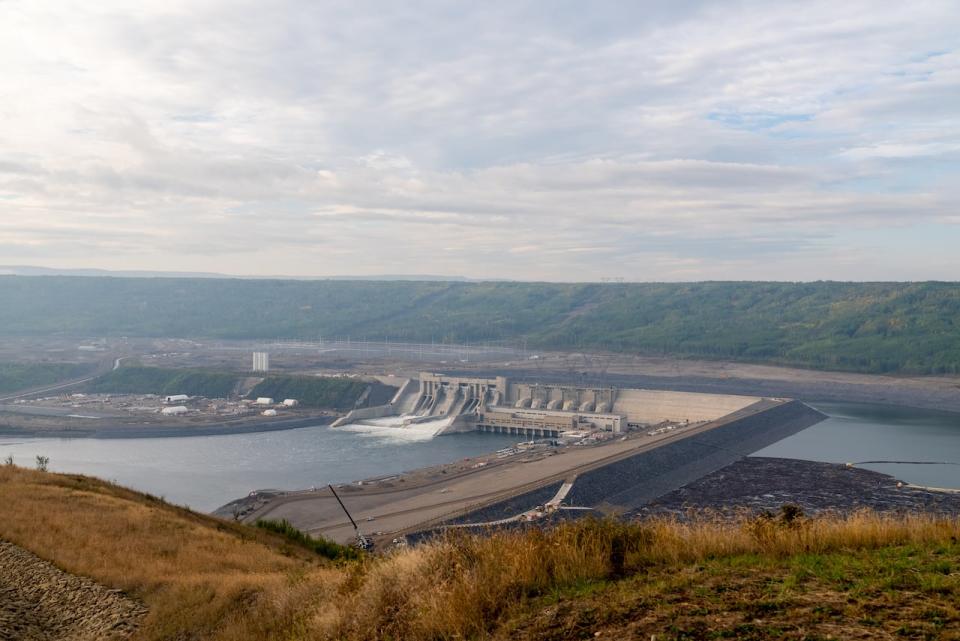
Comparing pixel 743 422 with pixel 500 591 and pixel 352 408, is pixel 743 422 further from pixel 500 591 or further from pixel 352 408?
pixel 500 591

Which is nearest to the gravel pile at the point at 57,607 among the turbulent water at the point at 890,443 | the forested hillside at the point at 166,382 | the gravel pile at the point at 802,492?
the gravel pile at the point at 802,492

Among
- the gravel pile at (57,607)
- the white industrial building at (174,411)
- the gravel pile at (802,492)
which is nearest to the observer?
the gravel pile at (57,607)

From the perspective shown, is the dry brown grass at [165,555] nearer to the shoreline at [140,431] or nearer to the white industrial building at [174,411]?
the shoreline at [140,431]

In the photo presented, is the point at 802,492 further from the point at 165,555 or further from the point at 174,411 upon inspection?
the point at 174,411

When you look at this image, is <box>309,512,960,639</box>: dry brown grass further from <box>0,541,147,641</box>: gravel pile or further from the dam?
the dam

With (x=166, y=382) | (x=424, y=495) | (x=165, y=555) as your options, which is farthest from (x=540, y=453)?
(x=166, y=382)

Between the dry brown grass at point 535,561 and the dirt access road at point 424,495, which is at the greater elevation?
the dry brown grass at point 535,561
